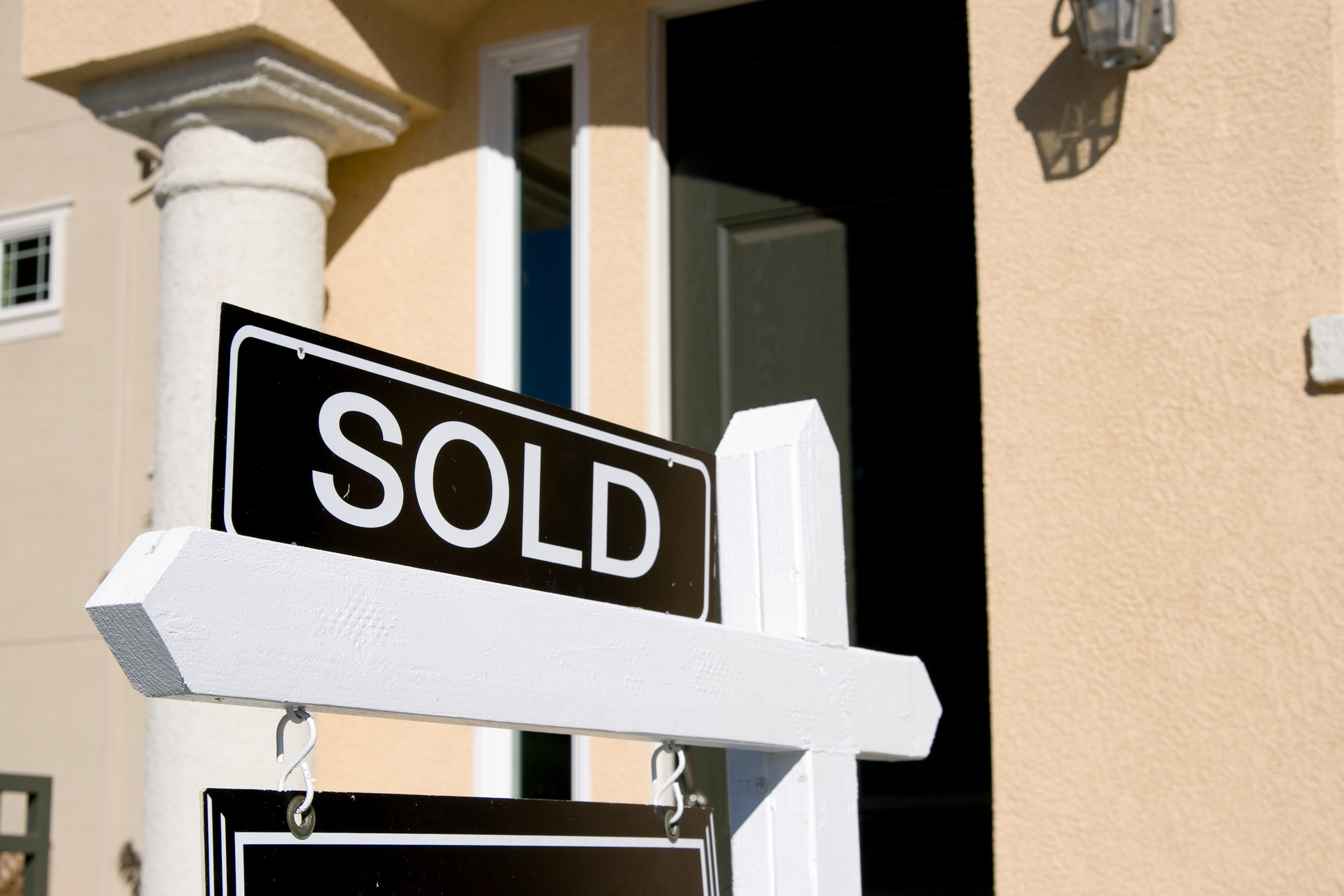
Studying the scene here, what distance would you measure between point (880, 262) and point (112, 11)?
218 centimetres

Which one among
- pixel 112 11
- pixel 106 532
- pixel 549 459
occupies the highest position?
pixel 112 11

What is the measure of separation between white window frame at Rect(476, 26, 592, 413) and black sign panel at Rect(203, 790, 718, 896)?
2.61 meters

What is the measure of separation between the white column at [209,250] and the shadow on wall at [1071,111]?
1921 millimetres

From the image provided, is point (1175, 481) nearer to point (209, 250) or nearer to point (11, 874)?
point (209, 250)

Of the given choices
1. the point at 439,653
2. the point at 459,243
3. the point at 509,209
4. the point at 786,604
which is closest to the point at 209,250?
the point at 459,243

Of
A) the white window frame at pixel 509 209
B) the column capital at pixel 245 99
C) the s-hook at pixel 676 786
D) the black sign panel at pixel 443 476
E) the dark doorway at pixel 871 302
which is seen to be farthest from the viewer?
the white window frame at pixel 509 209

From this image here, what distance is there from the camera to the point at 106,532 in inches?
209

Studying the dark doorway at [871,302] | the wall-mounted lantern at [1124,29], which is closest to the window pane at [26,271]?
the dark doorway at [871,302]

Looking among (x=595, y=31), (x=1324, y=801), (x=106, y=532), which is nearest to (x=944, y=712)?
(x=1324, y=801)

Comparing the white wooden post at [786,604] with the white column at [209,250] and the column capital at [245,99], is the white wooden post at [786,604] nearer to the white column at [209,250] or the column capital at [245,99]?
the white column at [209,250]

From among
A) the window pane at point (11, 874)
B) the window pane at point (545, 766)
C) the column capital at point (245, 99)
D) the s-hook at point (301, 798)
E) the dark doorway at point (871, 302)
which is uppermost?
the column capital at point (245, 99)

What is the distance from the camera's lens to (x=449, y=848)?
50.3 inches

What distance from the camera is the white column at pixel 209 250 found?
3.71 meters

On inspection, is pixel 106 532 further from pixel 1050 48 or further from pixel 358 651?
pixel 358 651
